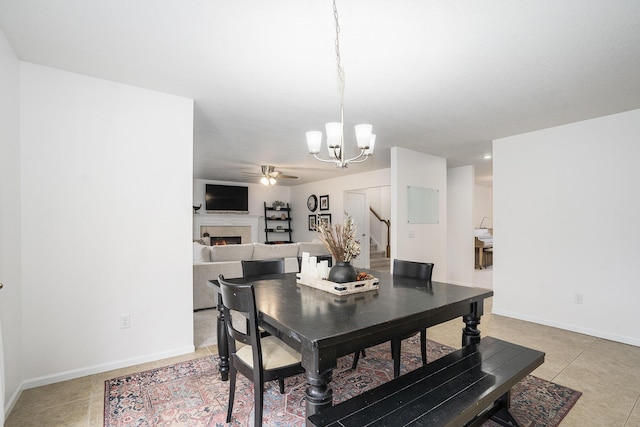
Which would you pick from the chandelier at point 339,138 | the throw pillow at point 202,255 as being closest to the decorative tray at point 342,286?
the chandelier at point 339,138

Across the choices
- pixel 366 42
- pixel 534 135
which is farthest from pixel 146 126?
pixel 534 135

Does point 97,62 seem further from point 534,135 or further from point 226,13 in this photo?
point 534,135

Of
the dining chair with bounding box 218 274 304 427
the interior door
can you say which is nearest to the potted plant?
the dining chair with bounding box 218 274 304 427

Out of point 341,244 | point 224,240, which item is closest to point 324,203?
point 224,240

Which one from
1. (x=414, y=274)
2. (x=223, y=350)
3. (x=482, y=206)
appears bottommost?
(x=223, y=350)

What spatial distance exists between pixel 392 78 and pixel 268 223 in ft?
23.0

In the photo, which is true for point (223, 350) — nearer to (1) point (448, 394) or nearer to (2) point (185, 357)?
(2) point (185, 357)

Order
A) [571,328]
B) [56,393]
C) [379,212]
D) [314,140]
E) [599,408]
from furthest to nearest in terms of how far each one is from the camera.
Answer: [379,212]
[571,328]
[314,140]
[56,393]
[599,408]

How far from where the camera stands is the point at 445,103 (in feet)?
9.60

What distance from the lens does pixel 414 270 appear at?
2672 millimetres

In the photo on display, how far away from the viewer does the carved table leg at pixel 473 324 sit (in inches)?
80.7

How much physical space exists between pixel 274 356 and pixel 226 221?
682 cm

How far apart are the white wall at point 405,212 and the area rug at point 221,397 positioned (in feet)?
7.35

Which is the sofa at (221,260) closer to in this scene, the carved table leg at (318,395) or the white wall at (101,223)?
the white wall at (101,223)
